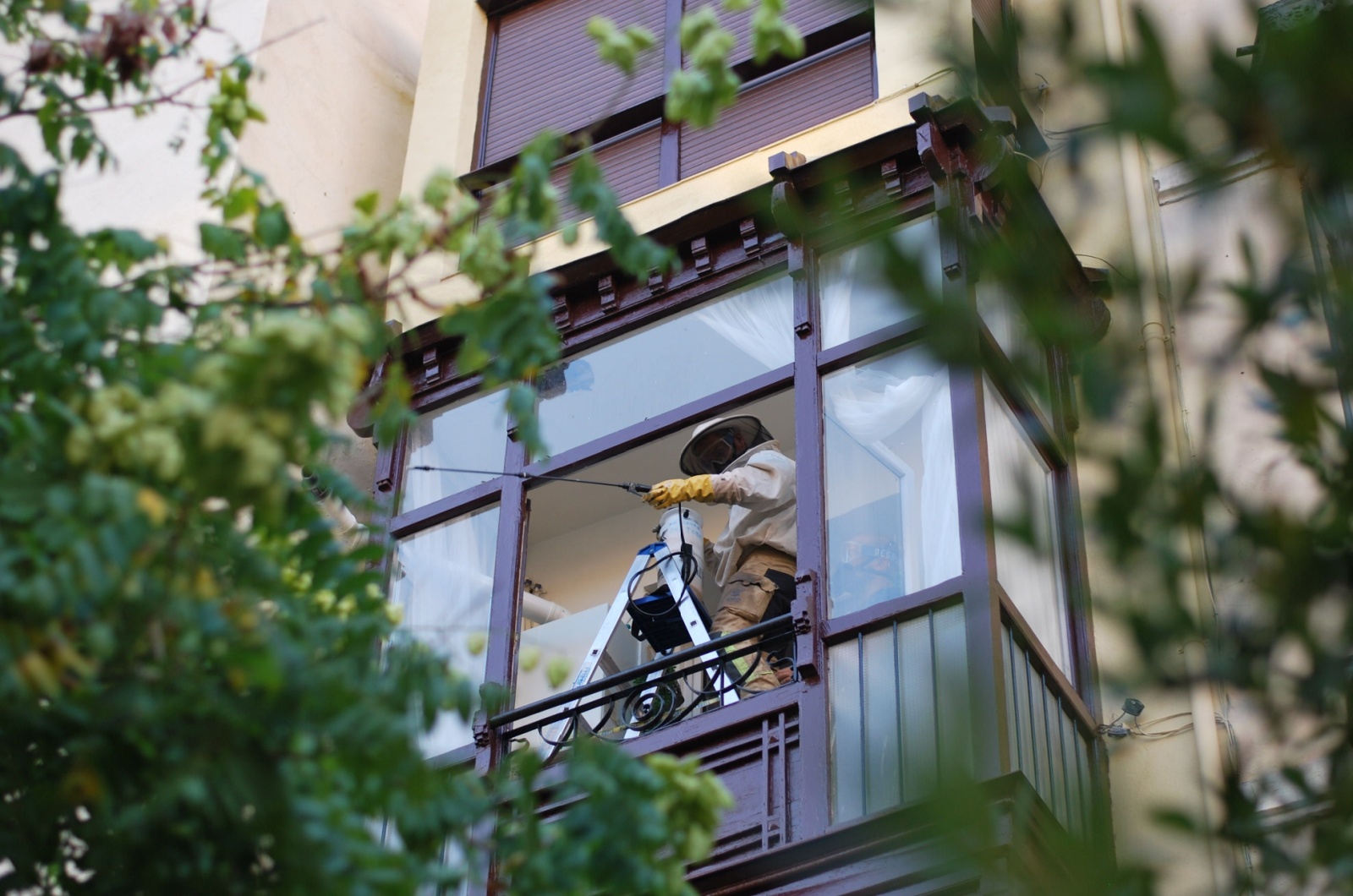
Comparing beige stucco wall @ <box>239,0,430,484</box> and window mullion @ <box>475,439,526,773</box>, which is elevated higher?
beige stucco wall @ <box>239,0,430,484</box>

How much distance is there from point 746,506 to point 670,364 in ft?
2.74

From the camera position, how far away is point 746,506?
31.2 feet

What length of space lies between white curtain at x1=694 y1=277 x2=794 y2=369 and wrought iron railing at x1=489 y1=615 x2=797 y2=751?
1378 millimetres

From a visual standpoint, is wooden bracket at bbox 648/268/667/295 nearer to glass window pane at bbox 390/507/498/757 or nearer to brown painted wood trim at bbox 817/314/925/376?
brown painted wood trim at bbox 817/314/925/376

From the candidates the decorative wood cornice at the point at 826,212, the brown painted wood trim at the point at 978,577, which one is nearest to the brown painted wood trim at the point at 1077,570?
the decorative wood cornice at the point at 826,212

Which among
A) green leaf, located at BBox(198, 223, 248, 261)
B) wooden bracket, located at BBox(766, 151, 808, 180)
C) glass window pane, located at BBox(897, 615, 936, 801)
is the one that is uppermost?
wooden bracket, located at BBox(766, 151, 808, 180)

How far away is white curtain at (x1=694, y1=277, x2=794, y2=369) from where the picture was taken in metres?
8.84

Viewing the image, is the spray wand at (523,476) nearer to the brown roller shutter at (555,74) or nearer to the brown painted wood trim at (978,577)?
the brown painted wood trim at (978,577)

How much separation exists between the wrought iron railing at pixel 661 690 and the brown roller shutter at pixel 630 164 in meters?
2.94

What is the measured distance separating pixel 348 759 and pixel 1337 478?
6.61 ft

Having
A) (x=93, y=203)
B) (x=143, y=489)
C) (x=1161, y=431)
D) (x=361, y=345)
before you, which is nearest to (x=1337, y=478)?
(x=1161, y=431)

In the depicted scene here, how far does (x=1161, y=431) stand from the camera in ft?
11.6

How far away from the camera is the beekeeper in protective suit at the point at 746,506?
927 centimetres

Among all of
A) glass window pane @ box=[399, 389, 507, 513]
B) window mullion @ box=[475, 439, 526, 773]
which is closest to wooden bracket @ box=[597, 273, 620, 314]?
glass window pane @ box=[399, 389, 507, 513]
